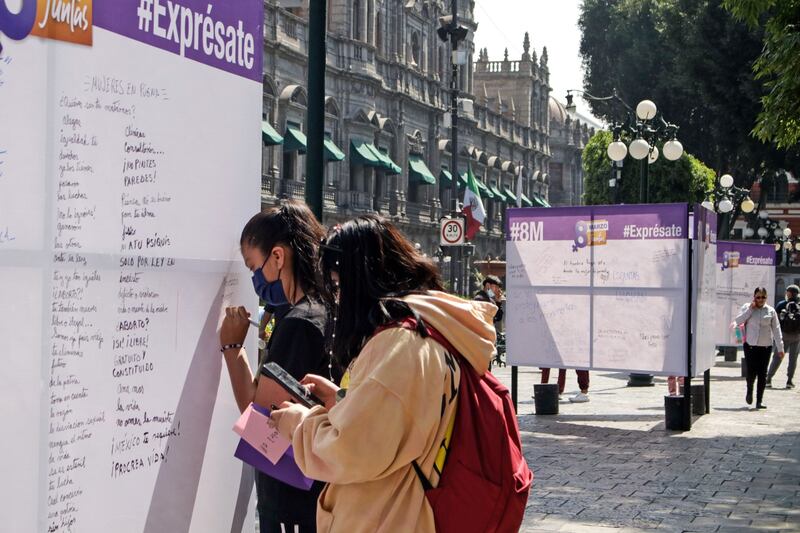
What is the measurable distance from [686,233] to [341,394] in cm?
940

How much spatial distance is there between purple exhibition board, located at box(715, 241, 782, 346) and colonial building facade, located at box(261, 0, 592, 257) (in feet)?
22.7

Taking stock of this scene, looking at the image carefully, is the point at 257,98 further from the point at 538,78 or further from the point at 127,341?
the point at 538,78

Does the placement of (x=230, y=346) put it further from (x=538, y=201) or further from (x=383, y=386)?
(x=538, y=201)

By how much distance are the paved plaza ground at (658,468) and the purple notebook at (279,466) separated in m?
4.13

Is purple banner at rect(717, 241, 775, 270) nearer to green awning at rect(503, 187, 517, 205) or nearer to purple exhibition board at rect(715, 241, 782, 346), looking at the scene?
purple exhibition board at rect(715, 241, 782, 346)

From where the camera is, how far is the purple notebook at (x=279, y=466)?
3230 mm

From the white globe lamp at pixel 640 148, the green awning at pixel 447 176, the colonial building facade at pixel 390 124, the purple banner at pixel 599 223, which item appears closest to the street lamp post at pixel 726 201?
the colonial building facade at pixel 390 124

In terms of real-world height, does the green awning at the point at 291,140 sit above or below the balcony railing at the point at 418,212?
above

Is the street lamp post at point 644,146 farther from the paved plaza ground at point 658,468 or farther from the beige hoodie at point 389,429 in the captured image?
the beige hoodie at point 389,429

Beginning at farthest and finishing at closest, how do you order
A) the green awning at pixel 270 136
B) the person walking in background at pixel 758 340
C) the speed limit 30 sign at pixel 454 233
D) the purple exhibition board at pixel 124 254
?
1. the green awning at pixel 270 136
2. the speed limit 30 sign at pixel 454 233
3. the person walking in background at pixel 758 340
4. the purple exhibition board at pixel 124 254

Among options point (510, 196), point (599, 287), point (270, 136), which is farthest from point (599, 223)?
point (510, 196)

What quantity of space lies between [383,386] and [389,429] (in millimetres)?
96

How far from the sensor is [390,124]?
41.5 meters

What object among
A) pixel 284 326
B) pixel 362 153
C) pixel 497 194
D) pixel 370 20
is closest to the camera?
pixel 284 326
